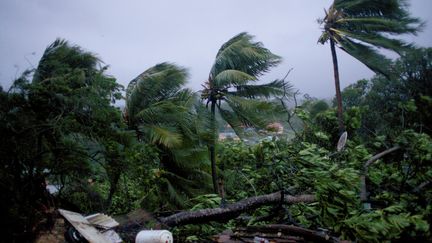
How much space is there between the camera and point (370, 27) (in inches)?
381

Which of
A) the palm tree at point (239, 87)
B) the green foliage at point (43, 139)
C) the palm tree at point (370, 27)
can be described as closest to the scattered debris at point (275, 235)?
the green foliage at point (43, 139)

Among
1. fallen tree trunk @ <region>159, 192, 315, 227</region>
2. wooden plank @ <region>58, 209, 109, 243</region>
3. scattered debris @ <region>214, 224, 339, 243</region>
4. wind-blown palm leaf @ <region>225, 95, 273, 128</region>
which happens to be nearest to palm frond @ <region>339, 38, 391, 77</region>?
wind-blown palm leaf @ <region>225, 95, 273, 128</region>

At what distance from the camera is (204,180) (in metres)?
9.16

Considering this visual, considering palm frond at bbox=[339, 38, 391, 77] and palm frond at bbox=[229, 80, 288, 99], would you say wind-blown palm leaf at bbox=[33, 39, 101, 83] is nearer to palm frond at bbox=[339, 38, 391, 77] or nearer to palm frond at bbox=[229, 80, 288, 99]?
palm frond at bbox=[229, 80, 288, 99]

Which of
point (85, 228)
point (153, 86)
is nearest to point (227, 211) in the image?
point (85, 228)

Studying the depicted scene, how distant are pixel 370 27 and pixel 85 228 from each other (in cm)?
1016

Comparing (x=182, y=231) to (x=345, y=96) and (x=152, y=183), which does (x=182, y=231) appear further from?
(x=345, y=96)

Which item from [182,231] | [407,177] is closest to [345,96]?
[407,177]

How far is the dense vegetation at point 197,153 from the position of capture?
3.47 metres

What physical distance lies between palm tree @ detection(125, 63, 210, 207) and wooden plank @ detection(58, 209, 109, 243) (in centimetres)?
370

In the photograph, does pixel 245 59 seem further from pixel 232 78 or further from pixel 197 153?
pixel 197 153

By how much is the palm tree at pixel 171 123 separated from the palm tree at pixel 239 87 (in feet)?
1.87

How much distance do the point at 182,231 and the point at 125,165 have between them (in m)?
1.78

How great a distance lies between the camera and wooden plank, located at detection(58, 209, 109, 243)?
3.14m
